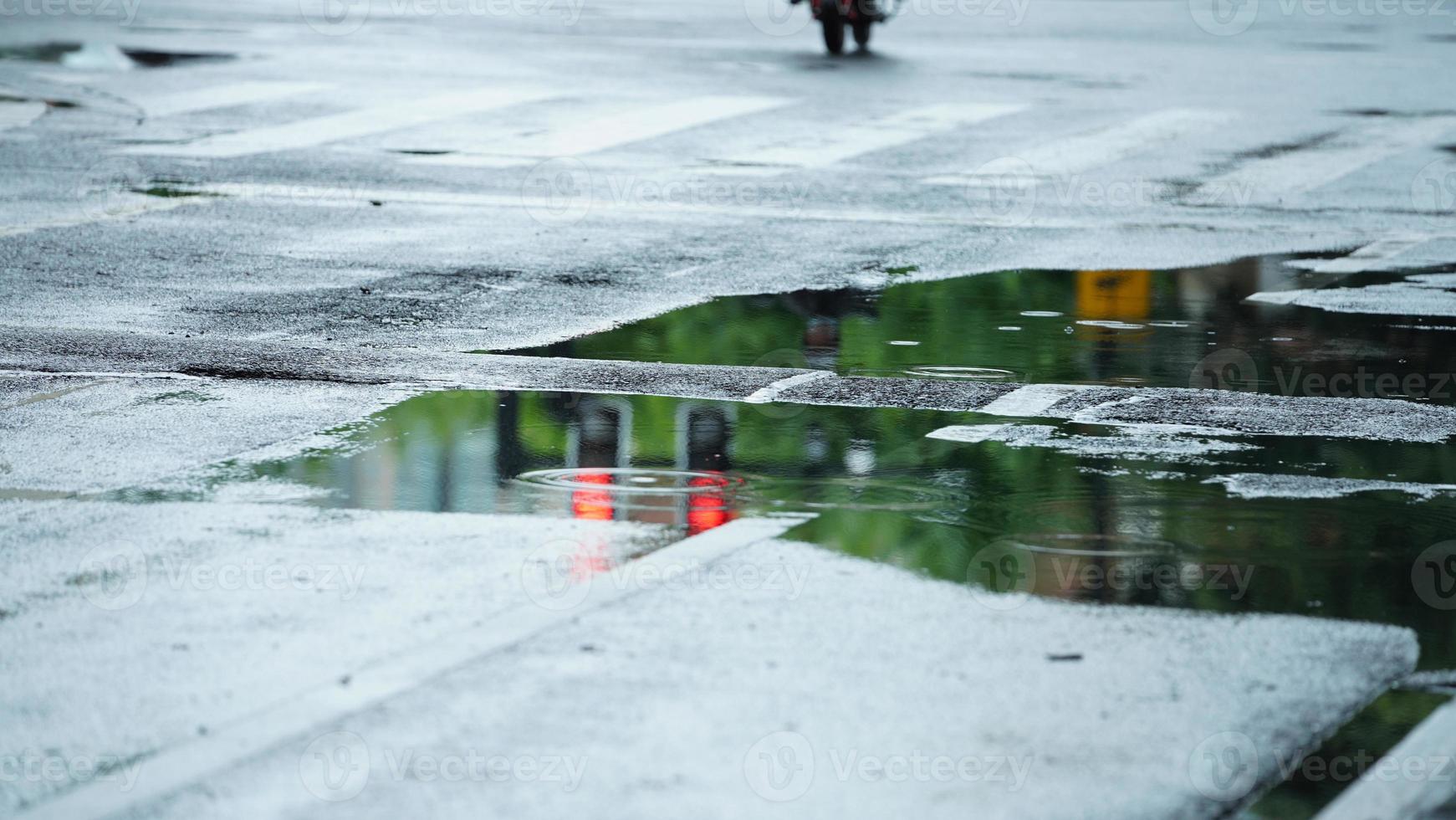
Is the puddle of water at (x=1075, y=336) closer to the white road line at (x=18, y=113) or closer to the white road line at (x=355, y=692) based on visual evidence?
the white road line at (x=355, y=692)

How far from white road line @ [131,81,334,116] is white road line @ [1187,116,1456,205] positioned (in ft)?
28.2

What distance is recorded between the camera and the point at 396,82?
20.4 metres

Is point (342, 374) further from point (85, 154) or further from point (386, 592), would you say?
point (85, 154)

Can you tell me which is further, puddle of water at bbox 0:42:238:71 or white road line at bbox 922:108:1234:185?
puddle of water at bbox 0:42:238:71

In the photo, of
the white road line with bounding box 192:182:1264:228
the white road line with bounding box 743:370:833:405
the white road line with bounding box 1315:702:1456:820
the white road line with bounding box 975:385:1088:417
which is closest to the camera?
the white road line with bounding box 1315:702:1456:820

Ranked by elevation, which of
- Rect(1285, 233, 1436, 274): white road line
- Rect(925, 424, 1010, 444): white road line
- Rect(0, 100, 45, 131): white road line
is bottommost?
Rect(925, 424, 1010, 444): white road line

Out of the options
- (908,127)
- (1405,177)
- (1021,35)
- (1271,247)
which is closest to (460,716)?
(1271,247)

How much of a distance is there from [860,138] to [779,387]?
8.55m

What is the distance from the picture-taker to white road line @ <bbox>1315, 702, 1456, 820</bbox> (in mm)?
4289

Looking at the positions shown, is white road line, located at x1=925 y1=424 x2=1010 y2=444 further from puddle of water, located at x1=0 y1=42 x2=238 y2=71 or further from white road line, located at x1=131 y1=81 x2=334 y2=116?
puddle of water, located at x1=0 y1=42 x2=238 y2=71

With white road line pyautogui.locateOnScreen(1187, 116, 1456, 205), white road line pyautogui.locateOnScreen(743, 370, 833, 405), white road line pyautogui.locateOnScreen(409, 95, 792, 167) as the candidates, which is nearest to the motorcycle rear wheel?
white road line pyautogui.locateOnScreen(409, 95, 792, 167)

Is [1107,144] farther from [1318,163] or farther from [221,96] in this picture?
[221,96]

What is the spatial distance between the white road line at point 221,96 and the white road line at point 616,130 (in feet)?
10.7

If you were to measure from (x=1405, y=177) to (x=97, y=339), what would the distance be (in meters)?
9.50
